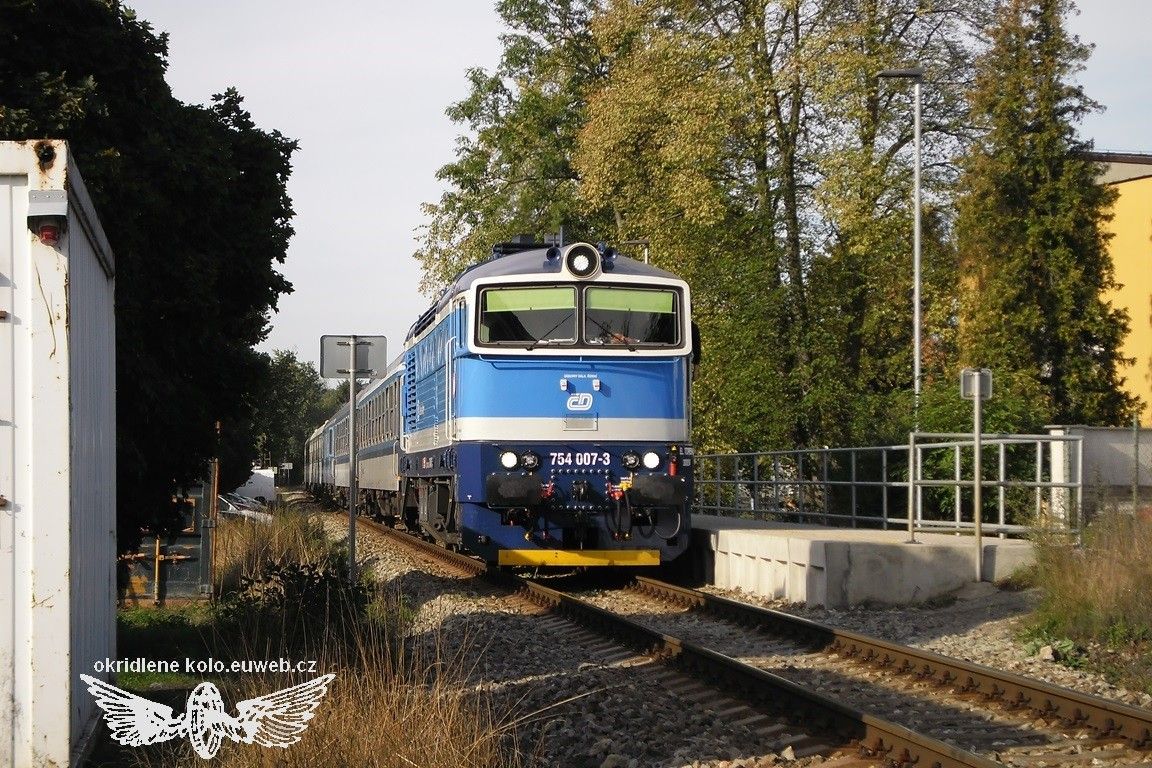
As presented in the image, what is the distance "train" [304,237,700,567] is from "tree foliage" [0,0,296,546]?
2.56m

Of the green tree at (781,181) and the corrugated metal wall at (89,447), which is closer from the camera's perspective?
the corrugated metal wall at (89,447)

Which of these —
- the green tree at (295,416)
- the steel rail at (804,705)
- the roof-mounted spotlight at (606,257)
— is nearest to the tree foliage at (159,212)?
the roof-mounted spotlight at (606,257)

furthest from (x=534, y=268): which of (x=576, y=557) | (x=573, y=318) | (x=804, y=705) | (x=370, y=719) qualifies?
(x=370, y=719)

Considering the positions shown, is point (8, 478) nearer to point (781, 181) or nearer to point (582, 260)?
point (582, 260)

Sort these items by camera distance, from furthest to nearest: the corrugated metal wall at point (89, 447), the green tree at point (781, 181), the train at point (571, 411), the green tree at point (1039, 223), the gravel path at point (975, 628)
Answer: the green tree at point (1039, 223) → the green tree at point (781, 181) → the train at point (571, 411) → the gravel path at point (975, 628) → the corrugated metal wall at point (89, 447)

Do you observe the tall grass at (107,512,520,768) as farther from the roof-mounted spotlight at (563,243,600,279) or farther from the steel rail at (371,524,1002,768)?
the roof-mounted spotlight at (563,243,600,279)

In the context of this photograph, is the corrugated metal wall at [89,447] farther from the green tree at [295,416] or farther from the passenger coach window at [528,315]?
the green tree at [295,416]

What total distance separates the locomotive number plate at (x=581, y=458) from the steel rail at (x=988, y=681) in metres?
2.78

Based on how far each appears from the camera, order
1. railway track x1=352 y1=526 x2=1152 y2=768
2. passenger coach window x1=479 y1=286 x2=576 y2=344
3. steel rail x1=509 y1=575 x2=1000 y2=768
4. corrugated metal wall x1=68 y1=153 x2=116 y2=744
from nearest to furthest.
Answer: corrugated metal wall x1=68 y1=153 x2=116 y2=744 → steel rail x1=509 y1=575 x2=1000 y2=768 → railway track x1=352 y1=526 x2=1152 y2=768 → passenger coach window x1=479 y1=286 x2=576 y2=344

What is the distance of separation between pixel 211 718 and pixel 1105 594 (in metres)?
7.10

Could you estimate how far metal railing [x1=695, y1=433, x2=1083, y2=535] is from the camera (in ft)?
49.1

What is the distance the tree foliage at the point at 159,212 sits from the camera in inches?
410

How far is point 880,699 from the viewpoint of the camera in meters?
8.89

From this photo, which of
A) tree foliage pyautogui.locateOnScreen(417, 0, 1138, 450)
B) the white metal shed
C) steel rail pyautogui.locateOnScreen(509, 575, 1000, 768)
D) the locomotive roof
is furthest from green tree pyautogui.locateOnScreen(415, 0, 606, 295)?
the white metal shed
